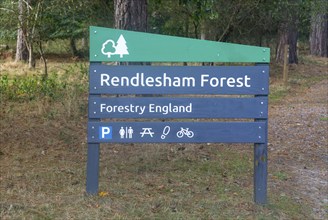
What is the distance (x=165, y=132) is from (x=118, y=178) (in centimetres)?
138

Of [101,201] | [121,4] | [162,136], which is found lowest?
[101,201]

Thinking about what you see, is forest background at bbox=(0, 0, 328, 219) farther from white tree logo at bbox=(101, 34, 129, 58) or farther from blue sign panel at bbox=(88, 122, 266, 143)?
white tree logo at bbox=(101, 34, 129, 58)

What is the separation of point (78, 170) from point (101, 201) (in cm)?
141

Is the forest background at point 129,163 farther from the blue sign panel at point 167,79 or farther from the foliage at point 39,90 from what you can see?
the blue sign panel at point 167,79

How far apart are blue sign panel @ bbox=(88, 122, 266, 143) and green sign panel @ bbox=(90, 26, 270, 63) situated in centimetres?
64

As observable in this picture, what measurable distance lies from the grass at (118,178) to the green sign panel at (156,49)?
1.47m

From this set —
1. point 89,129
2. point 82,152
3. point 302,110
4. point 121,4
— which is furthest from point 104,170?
point 302,110

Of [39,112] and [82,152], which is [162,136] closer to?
[82,152]

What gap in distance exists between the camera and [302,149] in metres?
8.70

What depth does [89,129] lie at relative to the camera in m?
5.36

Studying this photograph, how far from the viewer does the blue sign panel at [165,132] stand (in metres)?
5.37

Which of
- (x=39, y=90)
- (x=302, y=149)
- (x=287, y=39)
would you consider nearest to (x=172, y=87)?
(x=302, y=149)

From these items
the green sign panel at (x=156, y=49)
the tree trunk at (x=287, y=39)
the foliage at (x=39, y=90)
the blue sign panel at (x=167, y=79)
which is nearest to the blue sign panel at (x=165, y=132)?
the blue sign panel at (x=167, y=79)

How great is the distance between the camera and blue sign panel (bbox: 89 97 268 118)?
5.32m
